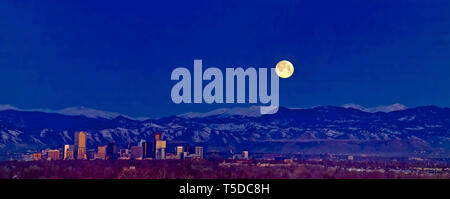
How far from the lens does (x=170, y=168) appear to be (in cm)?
16850
